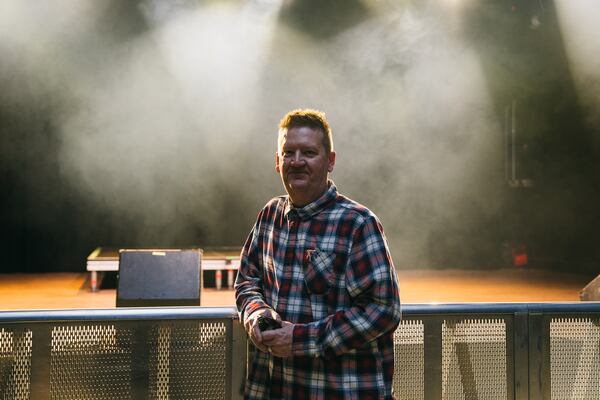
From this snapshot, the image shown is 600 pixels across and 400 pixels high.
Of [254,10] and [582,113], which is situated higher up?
[254,10]

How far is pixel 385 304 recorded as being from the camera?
125 centimetres

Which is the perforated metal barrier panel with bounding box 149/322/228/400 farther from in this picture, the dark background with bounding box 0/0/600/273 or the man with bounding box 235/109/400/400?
the dark background with bounding box 0/0/600/273

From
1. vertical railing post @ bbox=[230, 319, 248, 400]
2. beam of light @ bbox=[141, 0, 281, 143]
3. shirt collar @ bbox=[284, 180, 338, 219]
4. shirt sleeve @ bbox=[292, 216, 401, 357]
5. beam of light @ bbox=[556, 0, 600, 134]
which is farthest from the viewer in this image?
beam of light @ bbox=[141, 0, 281, 143]

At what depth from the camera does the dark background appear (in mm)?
7391

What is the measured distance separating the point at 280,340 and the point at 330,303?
0.49 ft

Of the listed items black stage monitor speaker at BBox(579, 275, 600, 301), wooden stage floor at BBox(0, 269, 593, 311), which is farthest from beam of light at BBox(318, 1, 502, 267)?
black stage monitor speaker at BBox(579, 275, 600, 301)

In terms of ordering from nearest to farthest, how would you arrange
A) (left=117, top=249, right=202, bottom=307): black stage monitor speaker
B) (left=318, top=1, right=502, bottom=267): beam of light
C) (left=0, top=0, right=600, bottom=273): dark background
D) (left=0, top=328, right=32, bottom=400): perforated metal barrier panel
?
1. (left=0, top=328, right=32, bottom=400): perforated metal barrier panel
2. (left=117, top=249, right=202, bottom=307): black stage monitor speaker
3. (left=0, top=0, right=600, bottom=273): dark background
4. (left=318, top=1, right=502, bottom=267): beam of light

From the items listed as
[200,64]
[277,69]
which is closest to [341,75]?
[277,69]

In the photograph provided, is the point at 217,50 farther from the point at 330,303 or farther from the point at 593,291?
the point at 330,303

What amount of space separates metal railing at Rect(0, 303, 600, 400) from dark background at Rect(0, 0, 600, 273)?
6.21 meters

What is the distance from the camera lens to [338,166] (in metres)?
8.31

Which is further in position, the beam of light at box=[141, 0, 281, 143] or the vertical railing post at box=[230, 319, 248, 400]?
the beam of light at box=[141, 0, 281, 143]

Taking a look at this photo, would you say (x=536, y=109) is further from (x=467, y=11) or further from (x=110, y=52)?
(x=110, y=52)

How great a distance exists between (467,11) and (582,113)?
2.15 m
